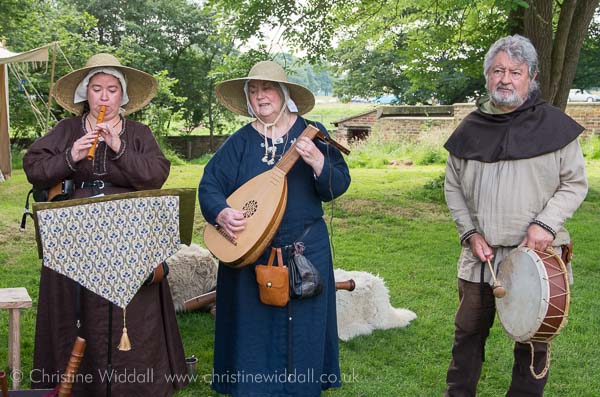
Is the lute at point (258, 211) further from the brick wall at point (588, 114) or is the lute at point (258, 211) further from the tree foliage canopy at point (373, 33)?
the brick wall at point (588, 114)

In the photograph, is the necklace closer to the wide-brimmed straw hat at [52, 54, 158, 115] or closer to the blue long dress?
the blue long dress

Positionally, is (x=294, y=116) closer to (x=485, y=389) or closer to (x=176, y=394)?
(x=176, y=394)

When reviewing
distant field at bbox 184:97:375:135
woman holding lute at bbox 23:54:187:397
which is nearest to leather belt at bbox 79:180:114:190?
woman holding lute at bbox 23:54:187:397

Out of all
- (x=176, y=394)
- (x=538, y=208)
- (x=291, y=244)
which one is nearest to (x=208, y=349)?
(x=176, y=394)

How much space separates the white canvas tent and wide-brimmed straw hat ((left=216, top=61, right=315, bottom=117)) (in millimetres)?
8082

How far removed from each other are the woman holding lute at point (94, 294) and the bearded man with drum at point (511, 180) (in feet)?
4.95

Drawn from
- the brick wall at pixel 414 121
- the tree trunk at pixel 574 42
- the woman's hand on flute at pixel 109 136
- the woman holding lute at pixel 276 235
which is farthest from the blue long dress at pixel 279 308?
the brick wall at pixel 414 121

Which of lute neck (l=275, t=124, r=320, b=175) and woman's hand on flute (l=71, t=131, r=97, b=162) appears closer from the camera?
woman's hand on flute (l=71, t=131, r=97, b=162)

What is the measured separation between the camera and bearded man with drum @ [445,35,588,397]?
3.15 m

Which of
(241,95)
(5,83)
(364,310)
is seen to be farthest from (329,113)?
(241,95)

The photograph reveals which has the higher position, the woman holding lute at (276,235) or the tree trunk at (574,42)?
the tree trunk at (574,42)

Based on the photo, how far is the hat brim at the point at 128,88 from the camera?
3.49m

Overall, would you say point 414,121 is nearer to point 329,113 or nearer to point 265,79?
point 265,79

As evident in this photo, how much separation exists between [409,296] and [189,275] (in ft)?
6.27
